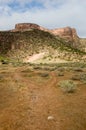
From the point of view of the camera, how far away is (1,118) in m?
9.96

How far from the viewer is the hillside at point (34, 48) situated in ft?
221

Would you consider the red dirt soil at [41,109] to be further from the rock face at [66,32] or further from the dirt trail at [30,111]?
the rock face at [66,32]

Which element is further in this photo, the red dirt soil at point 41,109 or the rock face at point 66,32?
the rock face at point 66,32

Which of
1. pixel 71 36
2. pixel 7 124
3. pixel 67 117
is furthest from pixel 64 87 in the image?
pixel 71 36

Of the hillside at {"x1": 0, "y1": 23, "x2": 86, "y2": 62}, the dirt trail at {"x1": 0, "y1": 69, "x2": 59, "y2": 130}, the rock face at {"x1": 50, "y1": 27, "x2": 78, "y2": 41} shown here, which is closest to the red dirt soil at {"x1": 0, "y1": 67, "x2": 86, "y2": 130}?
the dirt trail at {"x1": 0, "y1": 69, "x2": 59, "y2": 130}

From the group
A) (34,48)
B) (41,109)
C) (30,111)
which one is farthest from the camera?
(34,48)

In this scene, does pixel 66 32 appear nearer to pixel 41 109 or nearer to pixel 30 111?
pixel 41 109

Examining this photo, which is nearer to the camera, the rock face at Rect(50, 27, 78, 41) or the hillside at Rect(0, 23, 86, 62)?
the hillside at Rect(0, 23, 86, 62)

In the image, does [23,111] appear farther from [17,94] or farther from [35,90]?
[35,90]

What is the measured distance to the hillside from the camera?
221ft

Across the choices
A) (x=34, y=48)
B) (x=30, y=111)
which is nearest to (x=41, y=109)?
Answer: (x=30, y=111)

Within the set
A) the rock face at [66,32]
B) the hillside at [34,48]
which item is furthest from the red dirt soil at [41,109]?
the rock face at [66,32]

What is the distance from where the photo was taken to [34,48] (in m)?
74.8

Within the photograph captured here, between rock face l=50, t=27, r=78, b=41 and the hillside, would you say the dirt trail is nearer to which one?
the hillside
